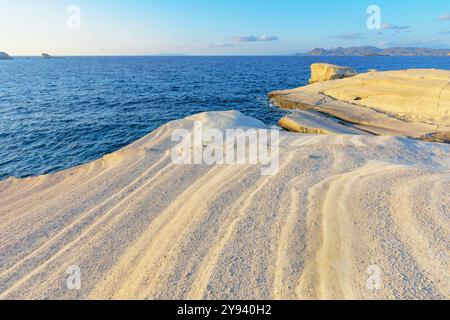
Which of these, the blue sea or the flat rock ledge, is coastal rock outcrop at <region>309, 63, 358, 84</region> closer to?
the blue sea

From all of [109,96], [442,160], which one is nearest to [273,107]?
[442,160]

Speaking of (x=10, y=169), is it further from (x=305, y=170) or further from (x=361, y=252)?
(x=361, y=252)

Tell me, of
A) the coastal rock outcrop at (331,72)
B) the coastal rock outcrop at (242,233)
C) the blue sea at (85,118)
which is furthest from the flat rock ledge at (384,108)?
the coastal rock outcrop at (331,72)

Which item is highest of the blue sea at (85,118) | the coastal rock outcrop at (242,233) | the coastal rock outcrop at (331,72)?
the coastal rock outcrop at (331,72)

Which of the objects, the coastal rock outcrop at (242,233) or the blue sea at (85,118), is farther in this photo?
the blue sea at (85,118)

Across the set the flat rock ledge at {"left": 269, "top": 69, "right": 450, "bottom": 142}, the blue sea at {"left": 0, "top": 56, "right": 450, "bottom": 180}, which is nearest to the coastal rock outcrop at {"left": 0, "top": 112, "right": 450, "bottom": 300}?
the blue sea at {"left": 0, "top": 56, "right": 450, "bottom": 180}

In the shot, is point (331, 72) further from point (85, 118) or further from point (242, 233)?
point (242, 233)

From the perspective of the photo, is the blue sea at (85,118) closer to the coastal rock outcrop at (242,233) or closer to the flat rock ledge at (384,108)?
the flat rock ledge at (384,108)

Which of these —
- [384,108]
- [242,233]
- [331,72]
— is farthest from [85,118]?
[331,72]
